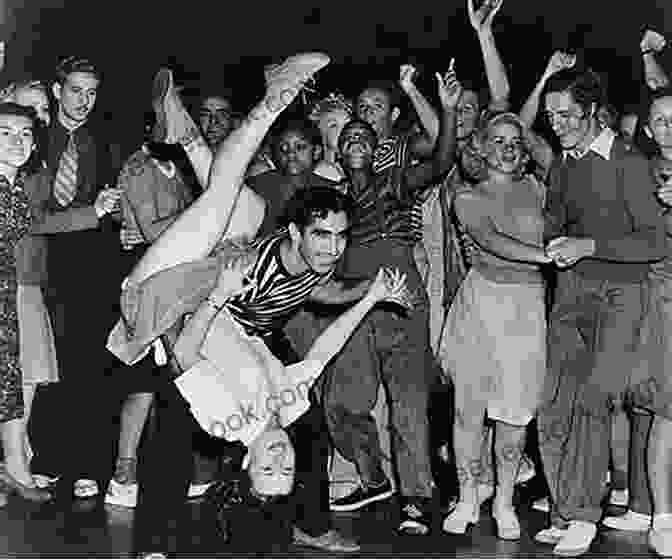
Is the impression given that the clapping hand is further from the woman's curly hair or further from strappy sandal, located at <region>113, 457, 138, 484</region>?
the woman's curly hair

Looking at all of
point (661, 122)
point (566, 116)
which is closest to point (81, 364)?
point (566, 116)

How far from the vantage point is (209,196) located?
3707mm

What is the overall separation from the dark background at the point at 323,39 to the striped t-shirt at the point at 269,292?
84 centimetres

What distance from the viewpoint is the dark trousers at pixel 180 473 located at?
145 inches

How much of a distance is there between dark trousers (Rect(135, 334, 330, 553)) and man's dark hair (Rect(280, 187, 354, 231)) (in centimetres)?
39

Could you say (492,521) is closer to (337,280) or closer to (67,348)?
(337,280)

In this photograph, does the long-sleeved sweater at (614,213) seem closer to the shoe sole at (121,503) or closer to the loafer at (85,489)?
the shoe sole at (121,503)

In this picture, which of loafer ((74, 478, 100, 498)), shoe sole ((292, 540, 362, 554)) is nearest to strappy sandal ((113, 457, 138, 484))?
loafer ((74, 478, 100, 498))

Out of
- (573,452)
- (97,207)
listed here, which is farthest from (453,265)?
(97,207)

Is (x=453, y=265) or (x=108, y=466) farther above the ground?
→ (x=453, y=265)

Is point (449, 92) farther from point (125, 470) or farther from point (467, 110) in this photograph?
point (125, 470)

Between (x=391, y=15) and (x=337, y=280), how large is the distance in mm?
1002

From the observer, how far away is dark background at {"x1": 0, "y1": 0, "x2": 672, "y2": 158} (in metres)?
4.34

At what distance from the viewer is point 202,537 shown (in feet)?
12.4
